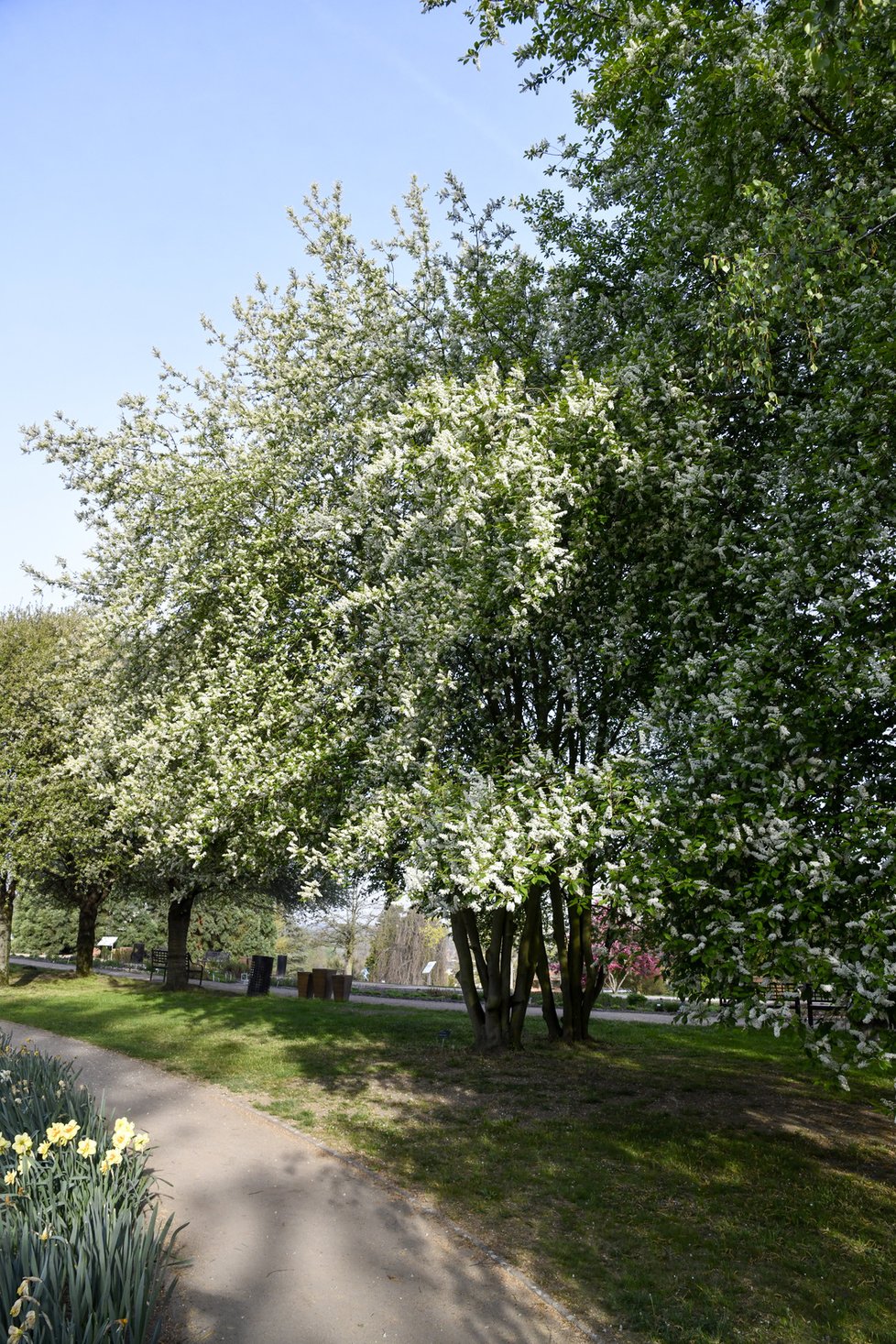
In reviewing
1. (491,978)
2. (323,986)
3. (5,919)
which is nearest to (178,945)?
(323,986)

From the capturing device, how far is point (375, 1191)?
304 inches

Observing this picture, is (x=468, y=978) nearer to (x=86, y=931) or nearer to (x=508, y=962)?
(x=508, y=962)

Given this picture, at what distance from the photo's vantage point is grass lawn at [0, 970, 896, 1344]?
6270 millimetres

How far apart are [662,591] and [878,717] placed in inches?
123

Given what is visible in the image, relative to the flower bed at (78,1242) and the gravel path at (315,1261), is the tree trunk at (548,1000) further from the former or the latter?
the flower bed at (78,1242)

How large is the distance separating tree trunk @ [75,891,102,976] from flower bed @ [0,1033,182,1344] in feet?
85.1

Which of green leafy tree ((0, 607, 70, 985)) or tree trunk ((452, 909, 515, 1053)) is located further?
green leafy tree ((0, 607, 70, 985))

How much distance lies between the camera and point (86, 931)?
1219 inches

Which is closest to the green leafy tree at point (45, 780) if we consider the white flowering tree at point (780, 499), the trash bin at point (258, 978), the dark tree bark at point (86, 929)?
the dark tree bark at point (86, 929)

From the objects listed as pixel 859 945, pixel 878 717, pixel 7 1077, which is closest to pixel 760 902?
pixel 859 945

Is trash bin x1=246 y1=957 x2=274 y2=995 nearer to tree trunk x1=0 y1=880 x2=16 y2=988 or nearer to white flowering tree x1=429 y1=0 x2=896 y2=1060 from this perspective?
tree trunk x1=0 y1=880 x2=16 y2=988

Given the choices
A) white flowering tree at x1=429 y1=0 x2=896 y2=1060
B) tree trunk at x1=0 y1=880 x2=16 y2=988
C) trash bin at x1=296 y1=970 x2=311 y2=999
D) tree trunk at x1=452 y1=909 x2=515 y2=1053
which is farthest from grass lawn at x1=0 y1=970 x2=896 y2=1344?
tree trunk at x1=0 y1=880 x2=16 y2=988

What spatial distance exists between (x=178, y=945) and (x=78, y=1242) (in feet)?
76.1

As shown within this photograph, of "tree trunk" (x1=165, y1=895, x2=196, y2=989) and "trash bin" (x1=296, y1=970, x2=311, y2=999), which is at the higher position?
"tree trunk" (x1=165, y1=895, x2=196, y2=989)
